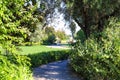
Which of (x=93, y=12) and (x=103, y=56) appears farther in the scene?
(x=93, y=12)

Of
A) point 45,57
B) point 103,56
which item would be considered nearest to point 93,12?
point 103,56

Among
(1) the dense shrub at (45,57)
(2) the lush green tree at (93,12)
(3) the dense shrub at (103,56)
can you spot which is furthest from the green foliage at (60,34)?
(3) the dense shrub at (103,56)

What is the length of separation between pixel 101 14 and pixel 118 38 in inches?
175

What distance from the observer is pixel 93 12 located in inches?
575

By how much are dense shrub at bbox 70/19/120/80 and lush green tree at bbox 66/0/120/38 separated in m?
1.89

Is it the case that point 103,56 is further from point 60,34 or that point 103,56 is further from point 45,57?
point 60,34

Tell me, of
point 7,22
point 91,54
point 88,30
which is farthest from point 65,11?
point 7,22

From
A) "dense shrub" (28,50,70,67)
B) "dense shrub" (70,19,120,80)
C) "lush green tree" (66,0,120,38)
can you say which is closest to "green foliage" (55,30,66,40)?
"dense shrub" (28,50,70,67)

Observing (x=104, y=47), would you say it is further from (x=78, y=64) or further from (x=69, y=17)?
(x=69, y=17)

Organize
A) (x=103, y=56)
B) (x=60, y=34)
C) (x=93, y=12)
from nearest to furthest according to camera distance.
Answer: (x=103, y=56), (x=93, y=12), (x=60, y=34)

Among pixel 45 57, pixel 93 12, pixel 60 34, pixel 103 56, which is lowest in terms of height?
pixel 60 34

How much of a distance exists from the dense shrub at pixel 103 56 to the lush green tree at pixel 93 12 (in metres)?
1.89

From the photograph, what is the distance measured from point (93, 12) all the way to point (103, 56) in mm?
4985

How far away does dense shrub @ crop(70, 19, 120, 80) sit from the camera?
1006 cm
